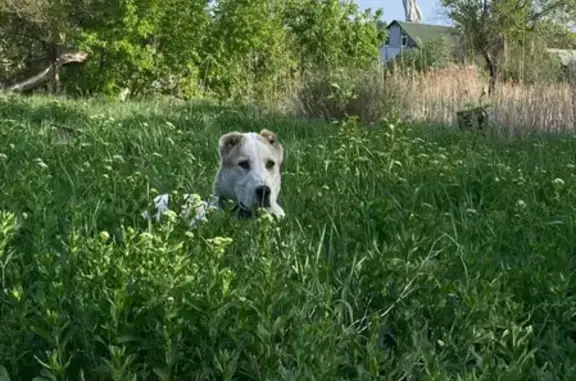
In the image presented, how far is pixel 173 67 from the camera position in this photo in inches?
710

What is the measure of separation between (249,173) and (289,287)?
210 centimetres

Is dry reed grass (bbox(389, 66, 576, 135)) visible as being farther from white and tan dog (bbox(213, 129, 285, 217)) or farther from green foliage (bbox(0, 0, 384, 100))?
white and tan dog (bbox(213, 129, 285, 217))

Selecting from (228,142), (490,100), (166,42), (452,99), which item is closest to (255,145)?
(228,142)

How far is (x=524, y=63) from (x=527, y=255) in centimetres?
938

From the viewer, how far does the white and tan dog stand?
4.28 metres

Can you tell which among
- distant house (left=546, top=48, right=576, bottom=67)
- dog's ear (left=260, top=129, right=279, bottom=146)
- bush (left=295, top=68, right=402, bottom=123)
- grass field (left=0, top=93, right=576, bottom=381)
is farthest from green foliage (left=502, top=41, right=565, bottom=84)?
grass field (left=0, top=93, right=576, bottom=381)

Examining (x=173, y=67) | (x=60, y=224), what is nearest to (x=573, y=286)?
(x=60, y=224)

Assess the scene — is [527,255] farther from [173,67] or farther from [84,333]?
[173,67]

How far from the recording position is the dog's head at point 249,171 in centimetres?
429

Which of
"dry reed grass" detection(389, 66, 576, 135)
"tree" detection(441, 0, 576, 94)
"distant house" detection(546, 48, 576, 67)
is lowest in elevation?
"dry reed grass" detection(389, 66, 576, 135)

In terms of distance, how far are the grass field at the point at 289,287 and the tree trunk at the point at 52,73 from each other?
17.5m

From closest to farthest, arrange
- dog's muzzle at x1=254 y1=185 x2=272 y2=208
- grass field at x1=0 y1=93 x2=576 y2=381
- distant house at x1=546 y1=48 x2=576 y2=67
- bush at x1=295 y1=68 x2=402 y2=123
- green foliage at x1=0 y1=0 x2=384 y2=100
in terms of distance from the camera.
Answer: grass field at x1=0 y1=93 x2=576 y2=381 < dog's muzzle at x1=254 y1=185 x2=272 y2=208 < bush at x1=295 y1=68 x2=402 y2=123 < distant house at x1=546 y1=48 x2=576 y2=67 < green foliage at x1=0 y1=0 x2=384 y2=100

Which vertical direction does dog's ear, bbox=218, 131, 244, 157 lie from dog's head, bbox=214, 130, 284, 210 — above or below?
above

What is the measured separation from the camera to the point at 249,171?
14.6 ft
